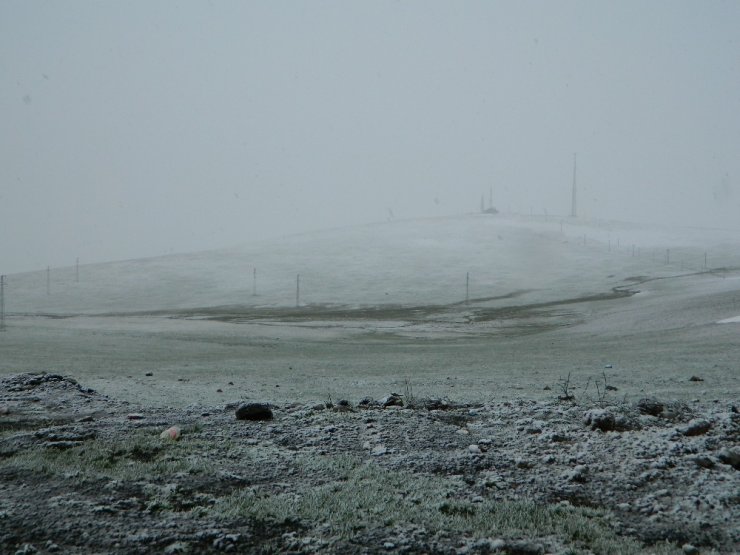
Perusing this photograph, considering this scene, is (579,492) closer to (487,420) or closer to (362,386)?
(487,420)

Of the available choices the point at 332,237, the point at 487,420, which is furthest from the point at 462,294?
the point at 487,420

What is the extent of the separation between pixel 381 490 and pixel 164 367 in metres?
9.72

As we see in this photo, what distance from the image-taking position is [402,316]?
33344mm

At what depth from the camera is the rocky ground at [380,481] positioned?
3.23 meters

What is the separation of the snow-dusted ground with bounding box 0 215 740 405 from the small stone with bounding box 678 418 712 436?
2.99 meters

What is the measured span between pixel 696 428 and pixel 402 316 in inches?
1133

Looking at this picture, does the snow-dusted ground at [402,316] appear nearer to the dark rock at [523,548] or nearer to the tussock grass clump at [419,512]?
the tussock grass clump at [419,512]

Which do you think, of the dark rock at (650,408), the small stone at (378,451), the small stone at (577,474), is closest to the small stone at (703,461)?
the small stone at (577,474)

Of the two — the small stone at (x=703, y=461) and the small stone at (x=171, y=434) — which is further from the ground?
the small stone at (x=703, y=461)

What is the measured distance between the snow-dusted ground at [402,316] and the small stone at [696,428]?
299 cm

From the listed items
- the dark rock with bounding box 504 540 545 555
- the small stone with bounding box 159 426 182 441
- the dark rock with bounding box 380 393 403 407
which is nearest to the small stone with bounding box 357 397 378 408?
the dark rock with bounding box 380 393 403 407

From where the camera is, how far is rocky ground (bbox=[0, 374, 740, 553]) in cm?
323

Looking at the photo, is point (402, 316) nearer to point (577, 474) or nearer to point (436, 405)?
point (436, 405)

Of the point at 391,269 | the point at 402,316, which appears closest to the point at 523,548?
the point at 402,316
